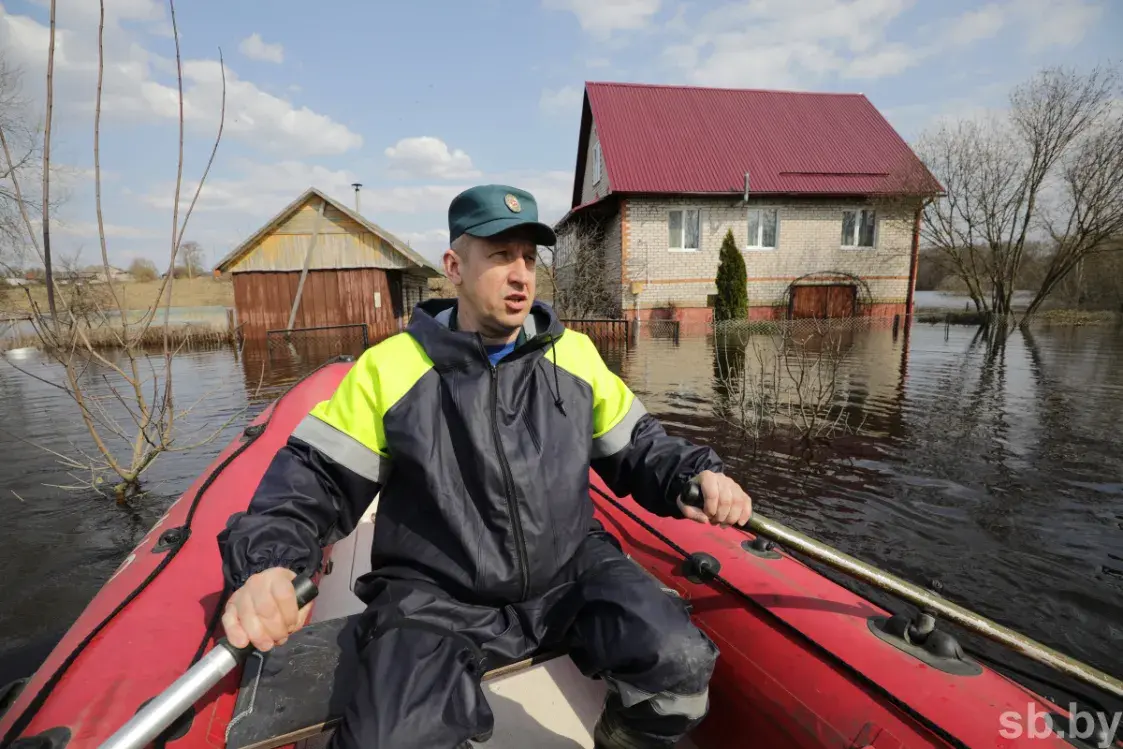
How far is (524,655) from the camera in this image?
1.53 metres

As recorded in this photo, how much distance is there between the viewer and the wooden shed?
1520 centimetres

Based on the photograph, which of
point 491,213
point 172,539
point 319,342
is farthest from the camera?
point 319,342

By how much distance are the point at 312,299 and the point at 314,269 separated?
0.85m

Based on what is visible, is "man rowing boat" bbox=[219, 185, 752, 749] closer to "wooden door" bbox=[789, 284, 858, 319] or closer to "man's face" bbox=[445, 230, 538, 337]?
"man's face" bbox=[445, 230, 538, 337]

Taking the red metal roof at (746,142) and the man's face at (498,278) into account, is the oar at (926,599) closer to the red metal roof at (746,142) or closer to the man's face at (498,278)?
the man's face at (498,278)

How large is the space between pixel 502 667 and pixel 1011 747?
1.17 meters

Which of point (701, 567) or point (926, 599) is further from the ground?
point (926, 599)

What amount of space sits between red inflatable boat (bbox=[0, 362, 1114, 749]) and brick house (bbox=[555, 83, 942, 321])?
46.9 feet

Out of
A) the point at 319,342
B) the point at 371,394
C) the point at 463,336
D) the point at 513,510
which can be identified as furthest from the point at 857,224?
the point at 371,394

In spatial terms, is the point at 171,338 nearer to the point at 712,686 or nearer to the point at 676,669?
the point at 712,686

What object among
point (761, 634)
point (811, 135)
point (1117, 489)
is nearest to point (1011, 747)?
point (761, 634)

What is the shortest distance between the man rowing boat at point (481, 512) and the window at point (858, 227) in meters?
17.9

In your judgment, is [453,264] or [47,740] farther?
[453,264]
